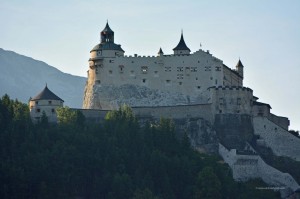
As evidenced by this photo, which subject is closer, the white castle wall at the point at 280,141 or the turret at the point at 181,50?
the white castle wall at the point at 280,141

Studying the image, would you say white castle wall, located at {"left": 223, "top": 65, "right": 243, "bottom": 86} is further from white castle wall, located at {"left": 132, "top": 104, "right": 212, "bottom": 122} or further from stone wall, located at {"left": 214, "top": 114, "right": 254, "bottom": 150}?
stone wall, located at {"left": 214, "top": 114, "right": 254, "bottom": 150}

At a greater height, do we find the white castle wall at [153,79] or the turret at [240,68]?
the turret at [240,68]

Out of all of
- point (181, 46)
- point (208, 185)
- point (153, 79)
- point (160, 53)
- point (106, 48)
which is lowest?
point (208, 185)

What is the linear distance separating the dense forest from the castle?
2.54m

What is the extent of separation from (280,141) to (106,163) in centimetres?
2211

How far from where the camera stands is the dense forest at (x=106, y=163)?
332 feet

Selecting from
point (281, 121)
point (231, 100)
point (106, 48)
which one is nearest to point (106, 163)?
point (231, 100)

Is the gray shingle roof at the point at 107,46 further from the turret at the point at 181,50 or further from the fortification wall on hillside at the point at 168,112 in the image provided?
the fortification wall on hillside at the point at 168,112

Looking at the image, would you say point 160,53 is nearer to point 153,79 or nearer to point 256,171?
point 153,79

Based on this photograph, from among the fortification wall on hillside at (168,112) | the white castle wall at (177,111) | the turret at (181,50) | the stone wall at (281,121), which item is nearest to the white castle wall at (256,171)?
the white castle wall at (177,111)

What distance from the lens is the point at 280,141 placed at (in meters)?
116

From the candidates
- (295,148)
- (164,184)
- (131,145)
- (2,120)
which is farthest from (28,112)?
(295,148)

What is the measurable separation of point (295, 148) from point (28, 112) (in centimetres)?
3140

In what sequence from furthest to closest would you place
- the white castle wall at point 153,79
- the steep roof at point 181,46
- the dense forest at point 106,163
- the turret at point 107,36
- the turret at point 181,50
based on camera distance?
the turret at point 107,36 → the steep roof at point 181,46 → the turret at point 181,50 → the white castle wall at point 153,79 → the dense forest at point 106,163
